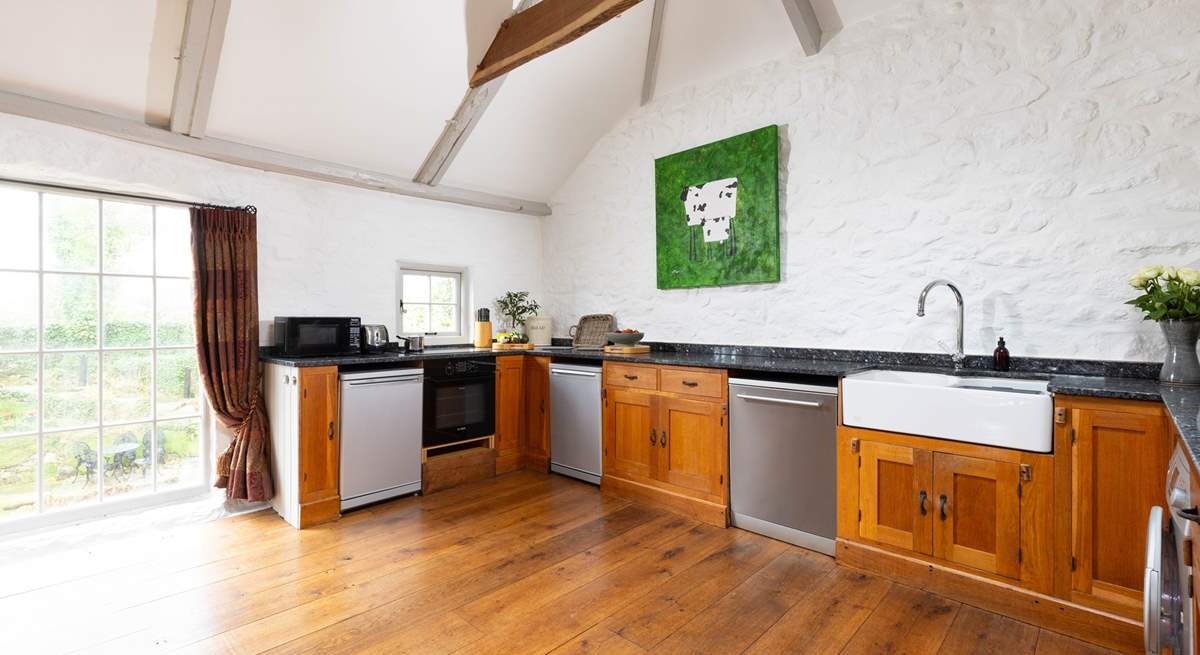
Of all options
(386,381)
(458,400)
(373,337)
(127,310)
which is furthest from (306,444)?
(127,310)

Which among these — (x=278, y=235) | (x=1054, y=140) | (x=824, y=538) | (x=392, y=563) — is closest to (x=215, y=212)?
(x=278, y=235)

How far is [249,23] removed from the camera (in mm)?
2855

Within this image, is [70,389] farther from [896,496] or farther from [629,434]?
[896,496]

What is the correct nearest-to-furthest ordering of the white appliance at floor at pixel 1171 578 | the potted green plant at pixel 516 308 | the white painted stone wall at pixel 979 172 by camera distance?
the white appliance at floor at pixel 1171 578
the white painted stone wall at pixel 979 172
the potted green plant at pixel 516 308

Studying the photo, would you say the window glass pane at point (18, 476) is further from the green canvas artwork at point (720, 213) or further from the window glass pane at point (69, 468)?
the green canvas artwork at point (720, 213)

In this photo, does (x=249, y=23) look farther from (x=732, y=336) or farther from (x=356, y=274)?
(x=732, y=336)

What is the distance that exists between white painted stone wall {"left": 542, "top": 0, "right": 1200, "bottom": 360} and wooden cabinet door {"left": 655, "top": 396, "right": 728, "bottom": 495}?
0.76 metres

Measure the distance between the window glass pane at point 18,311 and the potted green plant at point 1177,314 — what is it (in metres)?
5.13

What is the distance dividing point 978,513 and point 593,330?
118 inches

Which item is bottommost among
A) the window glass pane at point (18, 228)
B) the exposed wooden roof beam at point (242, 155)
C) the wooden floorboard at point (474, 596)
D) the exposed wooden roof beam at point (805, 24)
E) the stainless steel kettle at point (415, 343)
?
the wooden floorboard at point (474, 596)

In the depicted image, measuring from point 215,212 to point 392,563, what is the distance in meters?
2.36

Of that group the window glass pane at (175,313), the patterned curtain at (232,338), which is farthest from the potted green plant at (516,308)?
the window glass pane at (175,313)

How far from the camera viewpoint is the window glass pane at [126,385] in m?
3.22

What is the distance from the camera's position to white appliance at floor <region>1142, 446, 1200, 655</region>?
4.03 feet
